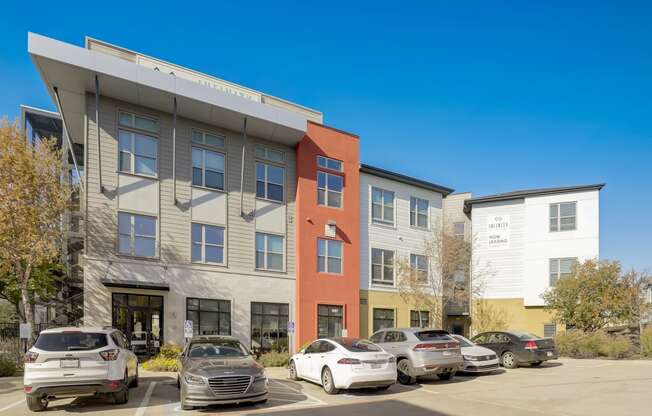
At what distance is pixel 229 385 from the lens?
10.1 meters

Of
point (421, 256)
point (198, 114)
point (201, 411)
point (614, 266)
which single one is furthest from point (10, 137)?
point (614, 266)

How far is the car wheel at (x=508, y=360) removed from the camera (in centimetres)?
1827

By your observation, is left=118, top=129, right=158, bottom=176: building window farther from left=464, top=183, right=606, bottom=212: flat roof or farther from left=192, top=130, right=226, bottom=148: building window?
left=464, top=183, right=606, bottom=212: flat roof

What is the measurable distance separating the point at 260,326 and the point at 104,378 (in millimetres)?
13499

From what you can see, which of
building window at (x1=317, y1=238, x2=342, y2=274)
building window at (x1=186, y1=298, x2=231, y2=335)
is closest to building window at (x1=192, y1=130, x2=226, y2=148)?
building window at (x1=317, y1=238, x2=342, y2=274)

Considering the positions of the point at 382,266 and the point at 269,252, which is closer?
the point at 269,252

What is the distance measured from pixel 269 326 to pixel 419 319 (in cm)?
1069

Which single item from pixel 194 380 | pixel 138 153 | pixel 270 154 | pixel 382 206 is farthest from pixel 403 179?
pixel 194 380

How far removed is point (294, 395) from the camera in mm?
12281

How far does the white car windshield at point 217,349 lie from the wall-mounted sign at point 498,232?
23740 mm

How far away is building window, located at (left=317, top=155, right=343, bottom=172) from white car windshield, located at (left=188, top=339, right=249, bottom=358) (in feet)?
48.7

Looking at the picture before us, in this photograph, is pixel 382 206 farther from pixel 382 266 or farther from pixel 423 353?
pixel 423 353

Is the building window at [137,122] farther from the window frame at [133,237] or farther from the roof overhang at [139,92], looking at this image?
the window frame at [133,237]

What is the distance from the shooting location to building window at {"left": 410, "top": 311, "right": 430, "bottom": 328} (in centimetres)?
3005
